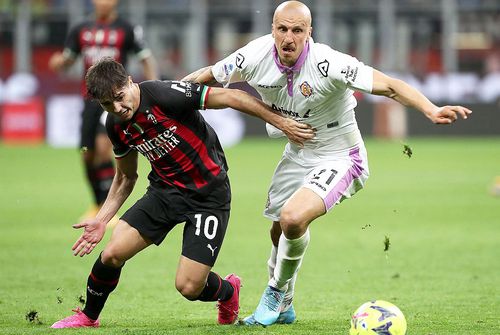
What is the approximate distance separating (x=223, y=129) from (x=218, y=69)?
63.8ft

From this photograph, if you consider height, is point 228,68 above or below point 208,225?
above

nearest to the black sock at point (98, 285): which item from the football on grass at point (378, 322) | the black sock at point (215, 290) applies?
the black sock at point (215, 290)

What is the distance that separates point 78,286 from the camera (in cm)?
873

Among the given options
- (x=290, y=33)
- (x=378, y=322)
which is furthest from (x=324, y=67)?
(x=378, y=322)

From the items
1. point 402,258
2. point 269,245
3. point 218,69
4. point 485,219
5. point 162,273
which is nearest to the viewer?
point 218,69

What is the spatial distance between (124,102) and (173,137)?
0.48 meters

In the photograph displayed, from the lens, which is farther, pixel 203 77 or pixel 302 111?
pixel 203 77

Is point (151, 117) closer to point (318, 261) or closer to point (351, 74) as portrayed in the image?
point (351, 74)

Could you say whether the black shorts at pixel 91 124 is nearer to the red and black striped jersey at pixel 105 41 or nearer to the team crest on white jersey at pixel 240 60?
the red and black striped jersey at pixel 105 41

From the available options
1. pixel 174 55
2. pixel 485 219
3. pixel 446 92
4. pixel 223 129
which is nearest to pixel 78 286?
pixel 485 219

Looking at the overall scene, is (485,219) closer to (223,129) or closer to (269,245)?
(269,245)

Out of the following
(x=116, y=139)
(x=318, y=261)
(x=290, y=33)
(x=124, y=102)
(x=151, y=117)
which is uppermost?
(x=290, y=33)

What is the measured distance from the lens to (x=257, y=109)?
264 inches

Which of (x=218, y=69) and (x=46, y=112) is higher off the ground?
(x=218, y=69)
